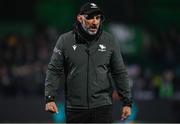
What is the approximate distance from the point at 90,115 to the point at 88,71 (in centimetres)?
45

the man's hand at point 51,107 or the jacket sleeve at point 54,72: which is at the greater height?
the jacket sleeve at point 54,72

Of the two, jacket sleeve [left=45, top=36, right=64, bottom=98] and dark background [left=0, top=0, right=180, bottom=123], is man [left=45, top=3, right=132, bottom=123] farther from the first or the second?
dark background [left=0, top=0, right=180, bottom=123]

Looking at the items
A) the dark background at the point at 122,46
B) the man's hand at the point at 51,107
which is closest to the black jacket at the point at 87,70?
the man's hand at the point at 51,107

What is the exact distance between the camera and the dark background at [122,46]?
1388cm

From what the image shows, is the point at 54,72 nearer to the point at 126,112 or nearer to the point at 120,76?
the point at 120,76

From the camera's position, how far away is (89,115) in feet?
23.1

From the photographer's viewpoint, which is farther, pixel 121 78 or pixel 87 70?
pixel 121 78

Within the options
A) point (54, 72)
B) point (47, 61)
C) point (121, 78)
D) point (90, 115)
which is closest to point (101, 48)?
point (121, 78)

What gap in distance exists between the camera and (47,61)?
14539 millimetres

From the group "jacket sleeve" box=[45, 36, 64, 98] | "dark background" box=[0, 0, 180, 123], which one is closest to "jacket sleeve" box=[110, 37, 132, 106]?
"jacket sleeve" box=[45, 36, 64, 98]

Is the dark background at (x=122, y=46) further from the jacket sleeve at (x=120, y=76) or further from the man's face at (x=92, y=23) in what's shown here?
the man's face at (x=92, y=23)

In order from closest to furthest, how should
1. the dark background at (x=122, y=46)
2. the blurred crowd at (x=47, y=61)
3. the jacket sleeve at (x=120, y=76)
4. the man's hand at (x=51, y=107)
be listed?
the man's hand at (x=51, y=107) → the jacket sleeve at (x=120, y=76) → the dark background at (x=122, y=46) → the blurred crowd at (x=47, y=61)

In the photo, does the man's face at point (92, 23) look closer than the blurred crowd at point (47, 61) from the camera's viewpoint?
Yes

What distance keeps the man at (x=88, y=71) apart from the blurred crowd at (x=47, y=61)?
698 cm
